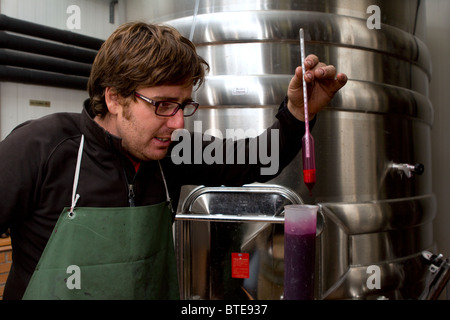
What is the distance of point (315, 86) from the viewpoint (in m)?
1.00

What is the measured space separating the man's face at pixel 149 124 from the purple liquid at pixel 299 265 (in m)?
0.45

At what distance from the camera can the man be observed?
0.92m

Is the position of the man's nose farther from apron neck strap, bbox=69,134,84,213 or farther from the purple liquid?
the purple liquid

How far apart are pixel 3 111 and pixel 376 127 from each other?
7.30 feet

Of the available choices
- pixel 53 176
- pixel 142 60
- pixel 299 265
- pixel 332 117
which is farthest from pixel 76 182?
pixel 332 117

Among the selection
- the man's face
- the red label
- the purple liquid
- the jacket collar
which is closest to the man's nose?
the man's face

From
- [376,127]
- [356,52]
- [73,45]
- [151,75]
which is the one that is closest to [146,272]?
[151,75]

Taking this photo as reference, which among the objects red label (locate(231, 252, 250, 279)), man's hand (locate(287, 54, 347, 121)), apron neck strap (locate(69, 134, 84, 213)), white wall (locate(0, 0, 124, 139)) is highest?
white wall (locate(0, 0, 124, 139))

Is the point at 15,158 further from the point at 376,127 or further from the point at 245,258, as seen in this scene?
the point at 376,127

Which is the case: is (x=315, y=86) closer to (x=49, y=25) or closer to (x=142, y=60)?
(x=142, y=60)

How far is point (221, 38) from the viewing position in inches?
57.5

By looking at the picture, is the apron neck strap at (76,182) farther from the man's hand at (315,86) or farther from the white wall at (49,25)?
the white wall at (49,25)

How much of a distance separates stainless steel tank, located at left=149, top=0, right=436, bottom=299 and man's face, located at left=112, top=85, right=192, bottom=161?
47 centimetres

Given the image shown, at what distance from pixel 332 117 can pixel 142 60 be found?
2.80ft
